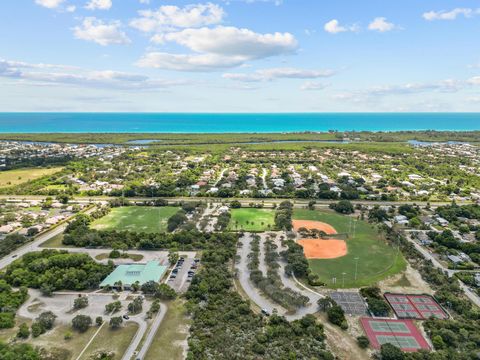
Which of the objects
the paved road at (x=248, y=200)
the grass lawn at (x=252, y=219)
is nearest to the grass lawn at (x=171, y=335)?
the grass lawn at (x=252, y=219)

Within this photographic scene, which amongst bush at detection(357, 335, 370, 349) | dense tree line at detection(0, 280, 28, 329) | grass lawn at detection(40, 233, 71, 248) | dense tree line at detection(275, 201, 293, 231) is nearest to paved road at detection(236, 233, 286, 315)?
bush at detection(357, 335, 370, 349)

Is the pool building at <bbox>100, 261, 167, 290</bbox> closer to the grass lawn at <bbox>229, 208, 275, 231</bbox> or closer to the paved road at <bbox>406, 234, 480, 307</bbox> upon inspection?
the grass lawn at <bbox>229, 208, 275, 231</bbox>

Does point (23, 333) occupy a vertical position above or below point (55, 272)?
below

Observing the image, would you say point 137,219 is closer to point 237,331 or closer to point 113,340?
point 113,340

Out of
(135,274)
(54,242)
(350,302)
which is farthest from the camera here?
(54,242)

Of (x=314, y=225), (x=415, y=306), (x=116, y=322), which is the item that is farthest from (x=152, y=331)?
(x=314, y=225)

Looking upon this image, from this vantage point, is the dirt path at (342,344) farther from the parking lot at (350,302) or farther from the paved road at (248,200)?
the paved road at (248,200)
